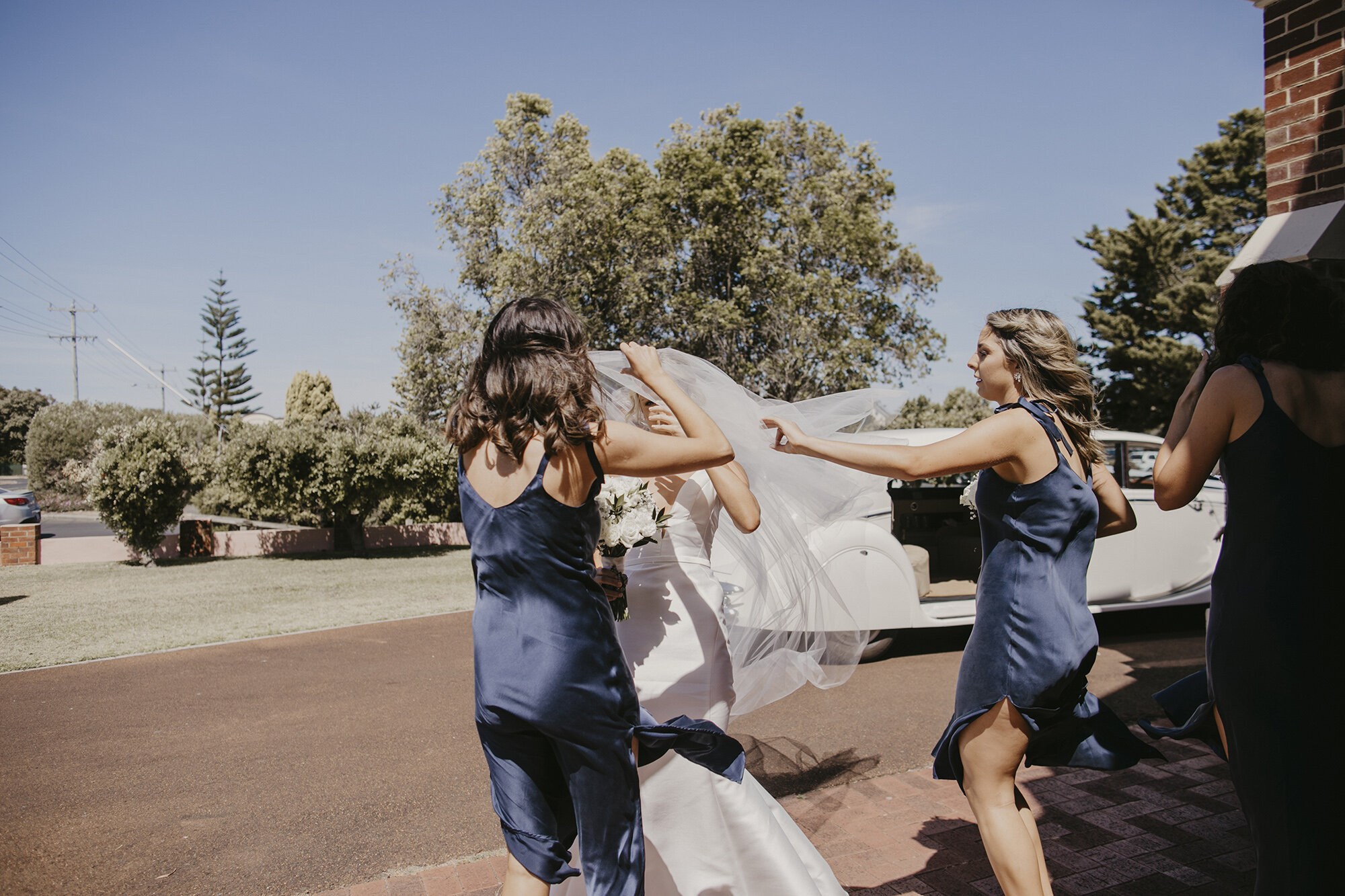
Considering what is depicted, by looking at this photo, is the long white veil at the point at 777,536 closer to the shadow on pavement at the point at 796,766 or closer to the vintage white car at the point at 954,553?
the shadow on pavement at the point at 796,766

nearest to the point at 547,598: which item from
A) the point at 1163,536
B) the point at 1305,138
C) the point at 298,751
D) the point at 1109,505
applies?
the point at 1109,505

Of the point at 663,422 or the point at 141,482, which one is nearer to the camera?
the point at 663,422

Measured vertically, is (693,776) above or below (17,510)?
above

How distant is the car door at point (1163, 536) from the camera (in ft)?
24.2

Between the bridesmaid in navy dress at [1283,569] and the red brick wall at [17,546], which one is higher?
the bridesmaid in navy dress at [1283,569]

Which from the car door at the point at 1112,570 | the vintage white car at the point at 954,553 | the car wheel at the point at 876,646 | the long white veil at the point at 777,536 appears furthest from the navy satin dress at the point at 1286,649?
the car door at the point at 1112,570

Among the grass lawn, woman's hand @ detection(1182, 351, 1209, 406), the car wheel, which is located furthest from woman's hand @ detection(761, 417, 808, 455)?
the grass lawn

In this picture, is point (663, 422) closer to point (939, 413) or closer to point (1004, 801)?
point (1004, 801)

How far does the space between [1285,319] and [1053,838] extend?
2.42 meters

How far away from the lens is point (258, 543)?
18.4 m

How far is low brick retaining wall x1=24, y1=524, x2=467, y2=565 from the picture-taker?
17.2 meters

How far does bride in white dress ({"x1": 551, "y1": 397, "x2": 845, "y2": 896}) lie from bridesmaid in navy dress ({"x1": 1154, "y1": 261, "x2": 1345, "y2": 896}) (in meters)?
1.33

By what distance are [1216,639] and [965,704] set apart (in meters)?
0.74

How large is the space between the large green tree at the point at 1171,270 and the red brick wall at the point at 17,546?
31547mm
